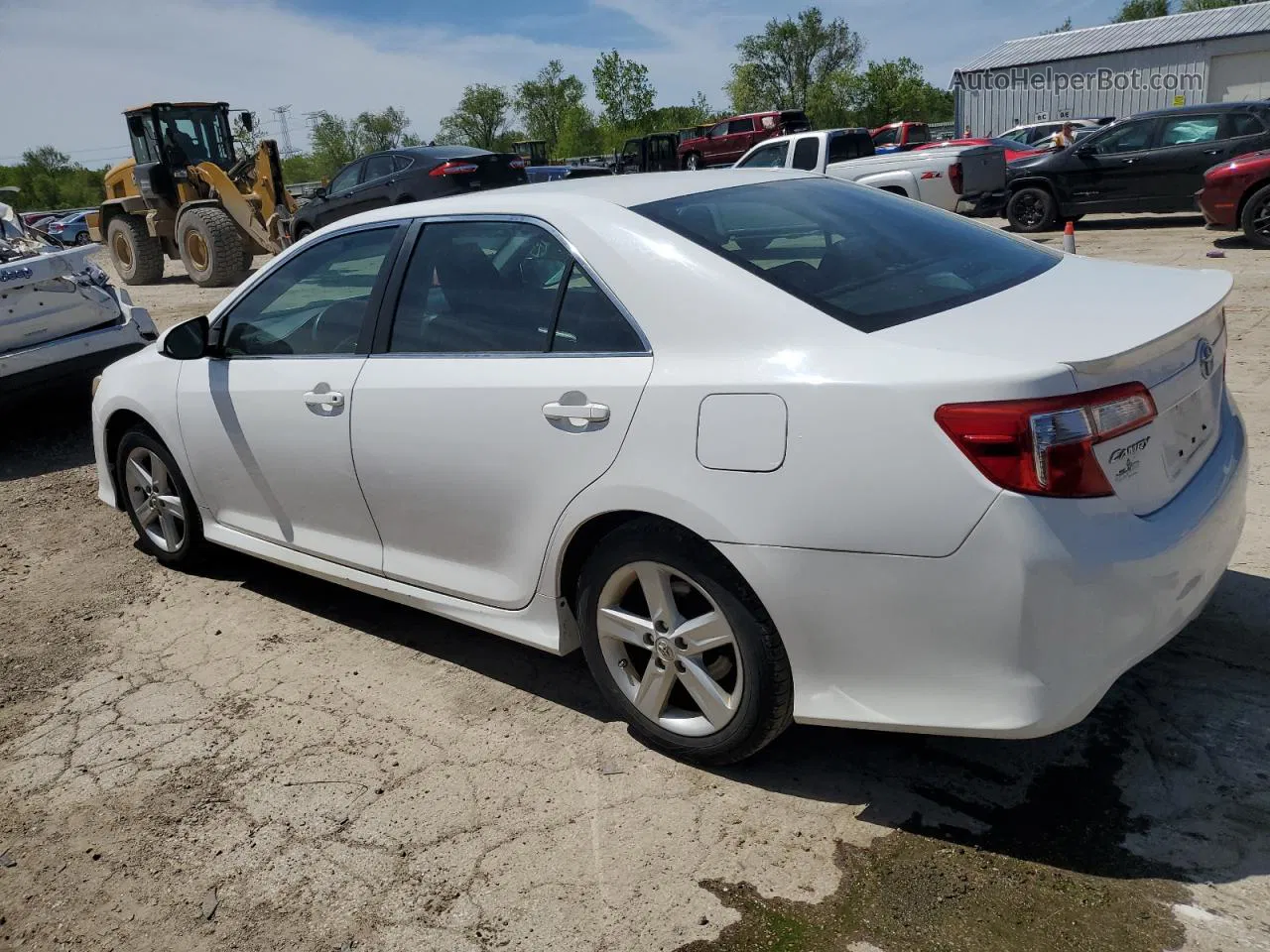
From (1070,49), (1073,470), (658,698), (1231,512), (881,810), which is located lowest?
(881,810)

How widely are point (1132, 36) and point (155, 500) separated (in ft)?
141

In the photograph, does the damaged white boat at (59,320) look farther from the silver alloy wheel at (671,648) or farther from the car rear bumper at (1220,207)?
the car rear bumper at (1220,207)

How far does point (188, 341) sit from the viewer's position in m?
4.11

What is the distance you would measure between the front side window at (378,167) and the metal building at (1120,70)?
29077 millimetres

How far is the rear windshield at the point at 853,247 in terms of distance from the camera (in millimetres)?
2762

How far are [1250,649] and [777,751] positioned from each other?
1.54m

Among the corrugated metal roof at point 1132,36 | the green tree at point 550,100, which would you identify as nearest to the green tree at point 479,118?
the green tree at point 550,100

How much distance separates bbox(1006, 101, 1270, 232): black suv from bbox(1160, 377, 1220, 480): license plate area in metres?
13.0

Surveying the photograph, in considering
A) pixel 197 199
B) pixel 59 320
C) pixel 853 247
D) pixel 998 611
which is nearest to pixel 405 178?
pixel 197 199

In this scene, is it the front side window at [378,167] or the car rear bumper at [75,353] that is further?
the front side window at [378,167]

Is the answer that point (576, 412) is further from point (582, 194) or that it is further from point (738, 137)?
point (738, 137)

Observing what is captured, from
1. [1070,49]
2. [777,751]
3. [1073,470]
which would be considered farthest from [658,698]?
[1070,49]

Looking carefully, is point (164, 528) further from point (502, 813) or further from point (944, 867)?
point (944, 867)

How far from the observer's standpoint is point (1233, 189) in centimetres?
1177
